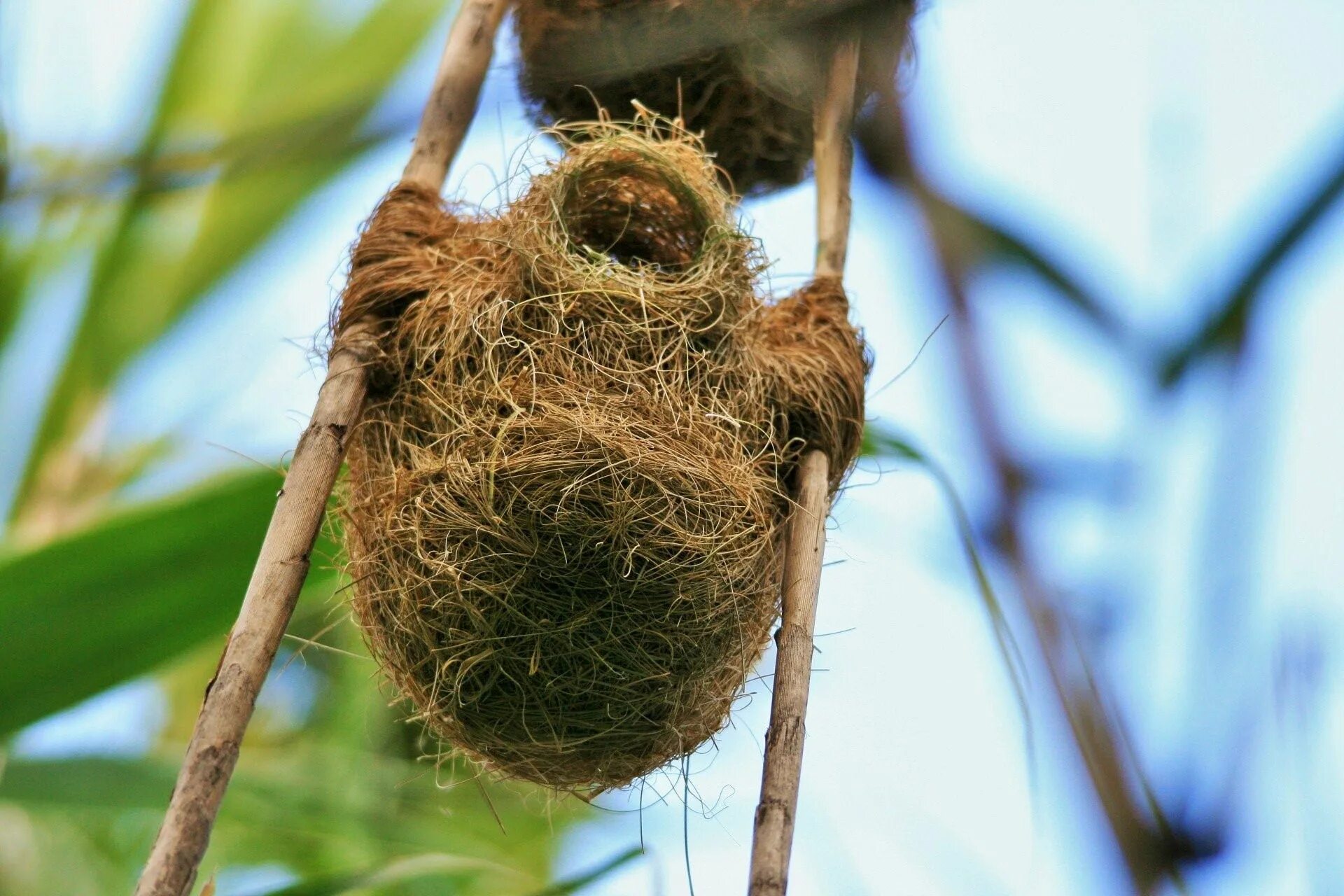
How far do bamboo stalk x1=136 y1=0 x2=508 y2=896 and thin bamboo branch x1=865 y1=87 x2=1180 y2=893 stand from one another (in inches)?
31.3

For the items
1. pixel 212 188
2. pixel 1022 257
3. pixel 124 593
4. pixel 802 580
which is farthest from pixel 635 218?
pixel 212 188

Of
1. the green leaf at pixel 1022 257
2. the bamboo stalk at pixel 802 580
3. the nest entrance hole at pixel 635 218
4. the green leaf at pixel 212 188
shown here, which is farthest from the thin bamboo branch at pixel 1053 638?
the green leaf at pixel 212 188

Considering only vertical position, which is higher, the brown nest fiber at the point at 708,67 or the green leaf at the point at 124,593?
the brown nest fiber at the point at 708,67

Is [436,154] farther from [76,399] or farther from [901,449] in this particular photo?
[76,399]

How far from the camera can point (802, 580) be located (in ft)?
4.35

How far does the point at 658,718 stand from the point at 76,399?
5.36 feet

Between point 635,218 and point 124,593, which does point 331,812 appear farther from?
point 635,218

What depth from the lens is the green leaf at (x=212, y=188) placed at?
8.52 ft

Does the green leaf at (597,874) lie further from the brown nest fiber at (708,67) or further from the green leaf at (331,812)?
the brown nest fiber at (708,67)

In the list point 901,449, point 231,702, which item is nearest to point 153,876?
point 231,702

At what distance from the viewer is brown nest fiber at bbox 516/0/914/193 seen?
1.54 meters

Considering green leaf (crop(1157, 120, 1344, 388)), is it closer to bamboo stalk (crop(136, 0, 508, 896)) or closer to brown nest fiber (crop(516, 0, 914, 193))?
bamboo stalk (crop(136, 0, 508, 896))

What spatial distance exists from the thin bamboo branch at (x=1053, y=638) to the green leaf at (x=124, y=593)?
3.41 feet

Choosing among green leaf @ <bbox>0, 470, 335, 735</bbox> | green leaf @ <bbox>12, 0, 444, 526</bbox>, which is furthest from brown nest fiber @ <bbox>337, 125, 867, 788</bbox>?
green leaf @ <bbox>12, 0, 444, 526</bbox>
